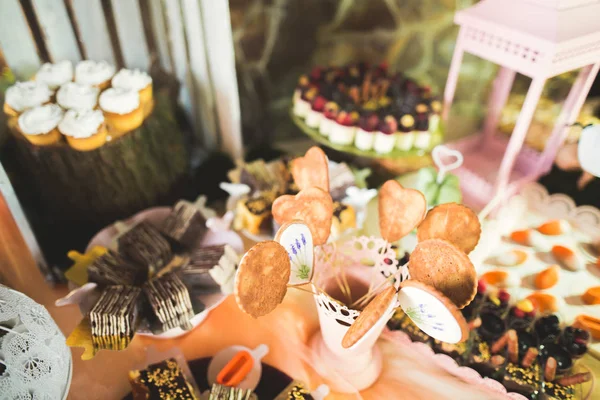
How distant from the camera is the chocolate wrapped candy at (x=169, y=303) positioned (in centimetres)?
83

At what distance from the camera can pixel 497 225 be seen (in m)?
1.08

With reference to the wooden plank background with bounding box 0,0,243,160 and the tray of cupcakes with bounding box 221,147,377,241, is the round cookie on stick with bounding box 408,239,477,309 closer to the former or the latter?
the tray of cupcakes with bounding box 221,147,377,241

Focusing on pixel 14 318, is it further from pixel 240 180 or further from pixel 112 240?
pixel 240 180

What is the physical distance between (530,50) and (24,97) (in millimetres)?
1027

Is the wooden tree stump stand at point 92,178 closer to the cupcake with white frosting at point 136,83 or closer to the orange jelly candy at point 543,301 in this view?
the cupcake with white frosting at point 136,83

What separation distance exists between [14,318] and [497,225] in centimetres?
96

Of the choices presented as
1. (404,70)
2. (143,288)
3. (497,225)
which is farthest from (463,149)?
(143,288)

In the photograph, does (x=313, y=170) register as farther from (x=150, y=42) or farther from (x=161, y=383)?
(x=150, y=42)

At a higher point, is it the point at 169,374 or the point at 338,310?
the point at 338,310

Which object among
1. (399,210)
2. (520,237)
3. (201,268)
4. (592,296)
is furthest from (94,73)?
(592,296)

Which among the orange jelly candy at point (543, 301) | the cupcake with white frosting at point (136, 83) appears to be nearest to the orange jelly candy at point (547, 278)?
the orange jelly candy at point (543, 301)

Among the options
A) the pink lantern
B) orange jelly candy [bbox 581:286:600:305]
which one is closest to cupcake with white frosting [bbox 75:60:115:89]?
the pink lantern

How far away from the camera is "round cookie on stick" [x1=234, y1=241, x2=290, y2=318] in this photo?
605mm

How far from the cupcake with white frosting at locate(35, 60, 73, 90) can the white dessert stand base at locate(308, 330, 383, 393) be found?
31.4 inches
